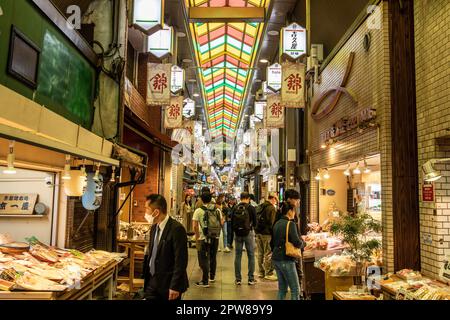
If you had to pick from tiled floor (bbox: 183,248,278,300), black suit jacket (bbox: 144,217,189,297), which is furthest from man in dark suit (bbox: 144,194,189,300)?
tiled floor (bbox: 183,248,278,300)

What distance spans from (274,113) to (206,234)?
7.21m

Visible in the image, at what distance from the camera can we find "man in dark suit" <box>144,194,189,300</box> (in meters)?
4.45

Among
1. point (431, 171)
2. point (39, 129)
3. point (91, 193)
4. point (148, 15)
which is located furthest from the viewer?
point (148, 15)

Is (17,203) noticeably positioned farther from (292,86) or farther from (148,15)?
(292,86)

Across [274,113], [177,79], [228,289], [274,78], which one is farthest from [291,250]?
[177,79]

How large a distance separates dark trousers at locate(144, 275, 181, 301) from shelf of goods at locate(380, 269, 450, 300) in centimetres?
287

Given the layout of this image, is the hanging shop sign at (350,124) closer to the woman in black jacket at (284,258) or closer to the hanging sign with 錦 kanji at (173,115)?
the woman in black jacket at (284,258)

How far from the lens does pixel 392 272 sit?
21.2 ft

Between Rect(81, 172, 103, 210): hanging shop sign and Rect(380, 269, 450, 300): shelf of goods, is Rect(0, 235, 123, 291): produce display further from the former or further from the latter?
Rect(380, 269, 450, 300): shelf of goods

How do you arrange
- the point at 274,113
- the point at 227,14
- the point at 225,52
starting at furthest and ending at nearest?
the point at 225,52
the point at 274,113
the point at 227,14

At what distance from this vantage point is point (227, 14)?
11.3 m

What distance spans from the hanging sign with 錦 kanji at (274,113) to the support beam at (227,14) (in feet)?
12.3

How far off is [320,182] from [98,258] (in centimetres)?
803

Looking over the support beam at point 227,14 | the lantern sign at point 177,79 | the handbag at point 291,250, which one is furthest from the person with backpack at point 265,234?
the lantern sign at point 177,79
